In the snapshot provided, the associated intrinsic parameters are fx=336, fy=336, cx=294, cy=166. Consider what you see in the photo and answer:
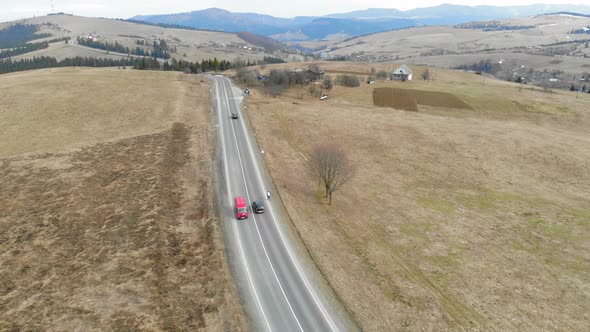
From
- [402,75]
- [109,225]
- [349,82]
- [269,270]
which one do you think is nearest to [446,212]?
[269,270]

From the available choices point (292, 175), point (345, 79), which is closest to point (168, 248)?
point (292, 175)

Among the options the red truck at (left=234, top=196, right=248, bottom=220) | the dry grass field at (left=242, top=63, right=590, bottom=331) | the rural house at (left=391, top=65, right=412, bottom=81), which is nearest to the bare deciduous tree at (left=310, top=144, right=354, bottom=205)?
the dry grass field at (left=242, top=63, right=590, bottom=331)

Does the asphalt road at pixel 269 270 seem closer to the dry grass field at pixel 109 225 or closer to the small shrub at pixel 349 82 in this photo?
the dry grass field at pixel 109 225

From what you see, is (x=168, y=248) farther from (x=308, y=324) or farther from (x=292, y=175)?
(x=292, y=175)

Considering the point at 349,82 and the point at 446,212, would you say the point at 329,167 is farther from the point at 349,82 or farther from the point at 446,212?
the point at 349,82

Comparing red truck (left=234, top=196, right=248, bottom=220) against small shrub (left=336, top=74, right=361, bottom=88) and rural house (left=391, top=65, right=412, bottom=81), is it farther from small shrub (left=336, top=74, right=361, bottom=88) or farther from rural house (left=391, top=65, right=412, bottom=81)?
rural house (left=391, top=65, right=412, bottom=81)

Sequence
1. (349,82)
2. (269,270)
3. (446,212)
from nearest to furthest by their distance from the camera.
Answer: (269,270) < (446,212) < (349,82)

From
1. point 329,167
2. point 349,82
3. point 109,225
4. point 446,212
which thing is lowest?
point 446,212
